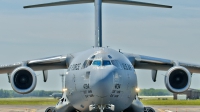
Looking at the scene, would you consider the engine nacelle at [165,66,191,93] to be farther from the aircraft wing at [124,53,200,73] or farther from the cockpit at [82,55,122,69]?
the cockpit at [82,55,122,69]

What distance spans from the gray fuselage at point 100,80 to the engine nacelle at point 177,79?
9.91ft

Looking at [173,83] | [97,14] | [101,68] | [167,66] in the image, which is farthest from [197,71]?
[101,68]

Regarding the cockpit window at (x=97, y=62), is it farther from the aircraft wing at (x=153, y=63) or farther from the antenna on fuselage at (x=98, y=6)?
the antenna on fuselage at (x=98, y=6)

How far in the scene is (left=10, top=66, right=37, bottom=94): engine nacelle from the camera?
18.9 metres

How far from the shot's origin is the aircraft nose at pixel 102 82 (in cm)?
1400

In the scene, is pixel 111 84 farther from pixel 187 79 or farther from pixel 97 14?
pixel 97 14

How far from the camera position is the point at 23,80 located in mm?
19172

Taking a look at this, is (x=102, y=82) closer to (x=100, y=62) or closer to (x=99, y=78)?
(x=99, y=78)

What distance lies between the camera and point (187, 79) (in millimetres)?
18906

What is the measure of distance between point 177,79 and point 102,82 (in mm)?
5985

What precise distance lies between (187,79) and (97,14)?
16.8 feet

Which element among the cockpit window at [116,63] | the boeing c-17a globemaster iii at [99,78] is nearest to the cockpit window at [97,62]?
the boeing c-17a globemaster iii at [99,78]

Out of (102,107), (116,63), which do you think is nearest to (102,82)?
(102,107)

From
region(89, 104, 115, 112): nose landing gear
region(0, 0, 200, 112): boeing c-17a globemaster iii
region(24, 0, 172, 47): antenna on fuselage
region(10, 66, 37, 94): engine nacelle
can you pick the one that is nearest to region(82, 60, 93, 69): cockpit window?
region(0, 0, 200, 112): boeing c-17a globemaster iii
